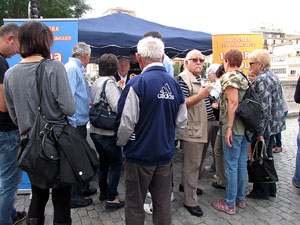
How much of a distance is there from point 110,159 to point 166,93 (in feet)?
4.59

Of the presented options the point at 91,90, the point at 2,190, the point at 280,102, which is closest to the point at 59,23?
the point at 91,90

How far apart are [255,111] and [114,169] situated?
189 cm

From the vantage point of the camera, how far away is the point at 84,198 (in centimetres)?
320

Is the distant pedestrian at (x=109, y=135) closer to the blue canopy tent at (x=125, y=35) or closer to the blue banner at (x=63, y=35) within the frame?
the blue banner at (x=63, y=35)

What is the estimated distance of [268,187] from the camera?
3264 millimetres

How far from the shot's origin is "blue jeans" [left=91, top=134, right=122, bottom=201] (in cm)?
279

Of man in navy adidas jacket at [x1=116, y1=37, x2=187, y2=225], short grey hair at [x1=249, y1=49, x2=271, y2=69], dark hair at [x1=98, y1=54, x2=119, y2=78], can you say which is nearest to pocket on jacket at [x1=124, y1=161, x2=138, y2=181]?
man in navy adidas jacket at [x1=116, y1=37, x2=187, y2=225]

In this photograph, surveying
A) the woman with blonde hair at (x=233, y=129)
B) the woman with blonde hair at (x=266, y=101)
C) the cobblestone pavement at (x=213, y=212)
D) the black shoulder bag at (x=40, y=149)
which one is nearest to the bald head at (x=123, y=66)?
the cobblestone pavement at (x=213, y=212)

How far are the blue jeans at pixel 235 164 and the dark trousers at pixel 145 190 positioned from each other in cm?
111

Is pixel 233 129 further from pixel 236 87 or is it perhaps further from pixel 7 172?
pixel 7 172

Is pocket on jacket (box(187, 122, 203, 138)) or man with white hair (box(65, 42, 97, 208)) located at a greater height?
man with white hair (box(65, 42, 97, 208))

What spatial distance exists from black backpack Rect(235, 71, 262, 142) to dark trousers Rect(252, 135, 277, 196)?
2.08ft

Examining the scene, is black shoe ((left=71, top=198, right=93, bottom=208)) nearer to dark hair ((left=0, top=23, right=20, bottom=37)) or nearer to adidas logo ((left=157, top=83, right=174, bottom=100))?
adidas logo ((left=157, top=83, right=174, bottom=100))

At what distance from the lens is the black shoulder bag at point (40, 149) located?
166 centimetres
